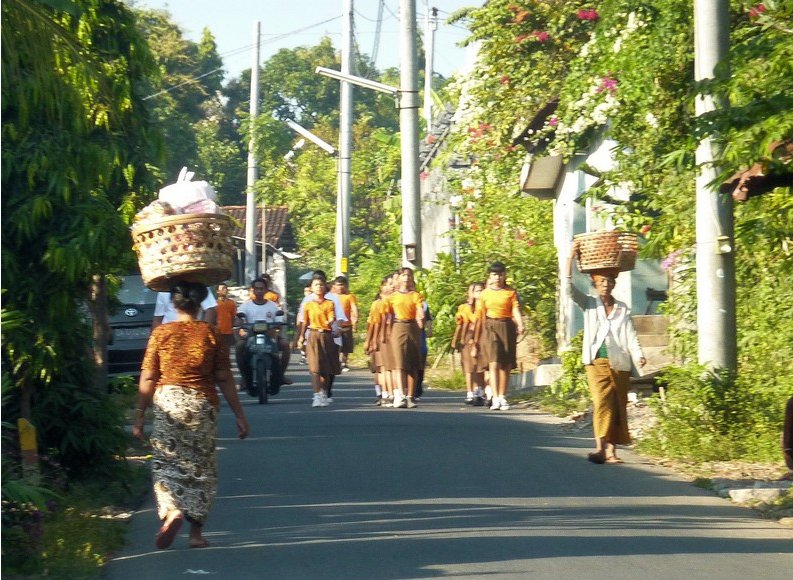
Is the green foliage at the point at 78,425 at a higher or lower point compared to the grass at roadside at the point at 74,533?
higher

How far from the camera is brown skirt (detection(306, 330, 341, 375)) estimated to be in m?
20.1

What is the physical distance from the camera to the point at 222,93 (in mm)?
80688

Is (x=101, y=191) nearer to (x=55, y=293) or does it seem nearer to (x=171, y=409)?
(x=55, y=293)

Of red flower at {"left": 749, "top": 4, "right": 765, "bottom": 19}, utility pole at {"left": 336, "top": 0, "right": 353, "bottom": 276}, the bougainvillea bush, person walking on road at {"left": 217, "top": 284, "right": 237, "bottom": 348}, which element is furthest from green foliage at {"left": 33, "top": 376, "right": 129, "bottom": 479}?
utility pole at {"left": 336, "top": 0, "right": 353, "bottom": 276}

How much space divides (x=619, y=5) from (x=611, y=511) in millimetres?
7366

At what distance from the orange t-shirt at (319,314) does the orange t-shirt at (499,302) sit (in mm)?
2274

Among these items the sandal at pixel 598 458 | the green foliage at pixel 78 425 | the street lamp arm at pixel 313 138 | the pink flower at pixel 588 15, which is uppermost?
the street lamp arm at pixel 313 138

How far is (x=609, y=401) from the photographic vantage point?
539 inches

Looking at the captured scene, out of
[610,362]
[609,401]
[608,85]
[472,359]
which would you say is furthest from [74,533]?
[472,359]

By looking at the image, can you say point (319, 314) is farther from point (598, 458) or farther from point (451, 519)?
point (451, 519)

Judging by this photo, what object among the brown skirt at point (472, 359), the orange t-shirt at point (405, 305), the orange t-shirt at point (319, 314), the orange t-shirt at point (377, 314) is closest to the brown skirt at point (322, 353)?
the orange t-shirt at point (319, 314)

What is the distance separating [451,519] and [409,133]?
668 inches

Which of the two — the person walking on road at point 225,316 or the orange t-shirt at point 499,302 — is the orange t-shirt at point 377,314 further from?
the person walking on road at point 225,316

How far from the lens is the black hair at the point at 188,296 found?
9.39 meters
